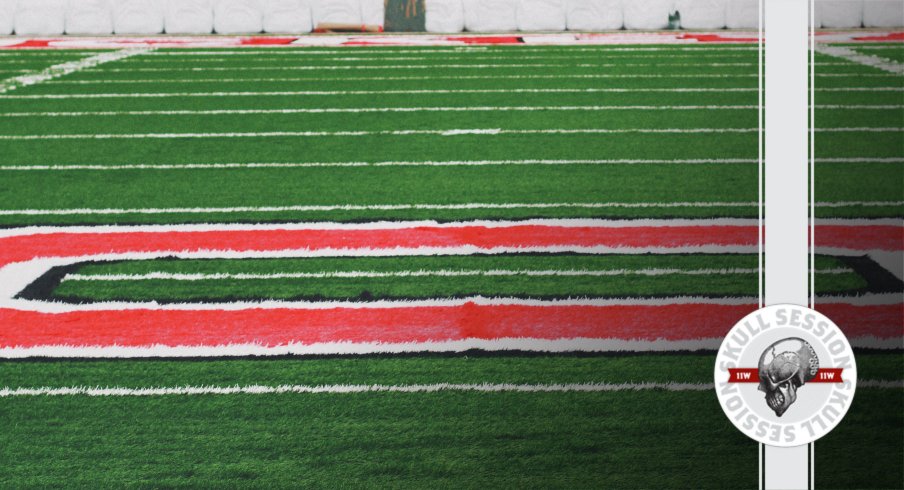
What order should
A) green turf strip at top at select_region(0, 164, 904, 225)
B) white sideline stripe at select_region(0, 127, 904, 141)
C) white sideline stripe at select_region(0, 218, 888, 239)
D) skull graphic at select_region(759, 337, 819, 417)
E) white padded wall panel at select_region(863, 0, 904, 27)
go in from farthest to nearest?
1. white padded wall panel at select_region(863, 0, 904, 27)
2. white sideline stripe at select_region(0, 127, 904, 141)
3. green turf strip at top at select_region(0, 164, 904, 225)
4. white sideline stripe at select_region(0, 218, 888, 239)
5. skull graphic at select_region(759, 337, 819, 417)

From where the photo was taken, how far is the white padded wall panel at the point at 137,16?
1455 centimetres

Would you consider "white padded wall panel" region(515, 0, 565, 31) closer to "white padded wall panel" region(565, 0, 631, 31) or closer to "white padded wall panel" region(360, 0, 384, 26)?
"white padded wall panel" region(565, 0, 631, 31)

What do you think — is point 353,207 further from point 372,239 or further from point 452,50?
point 452,50

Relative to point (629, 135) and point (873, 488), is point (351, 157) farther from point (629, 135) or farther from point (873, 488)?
point (873, 488)

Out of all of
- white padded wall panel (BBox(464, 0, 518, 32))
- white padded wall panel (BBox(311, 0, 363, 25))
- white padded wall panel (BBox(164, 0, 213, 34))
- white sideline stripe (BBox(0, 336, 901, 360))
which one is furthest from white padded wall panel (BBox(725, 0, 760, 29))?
white sideline stripe (BBox(0, 336, 901, 360))

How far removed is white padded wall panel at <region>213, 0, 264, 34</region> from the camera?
1461 centimetres

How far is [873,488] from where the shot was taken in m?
2.22

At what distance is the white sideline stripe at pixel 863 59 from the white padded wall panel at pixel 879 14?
11.9ft

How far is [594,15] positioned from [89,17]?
248 inches

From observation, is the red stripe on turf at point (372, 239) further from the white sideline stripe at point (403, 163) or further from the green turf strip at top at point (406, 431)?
the white sideline stripe at point (403, 163)

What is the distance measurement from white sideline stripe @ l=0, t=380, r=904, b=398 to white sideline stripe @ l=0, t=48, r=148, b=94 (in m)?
6.21

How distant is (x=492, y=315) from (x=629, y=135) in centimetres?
306

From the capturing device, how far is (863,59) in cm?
945

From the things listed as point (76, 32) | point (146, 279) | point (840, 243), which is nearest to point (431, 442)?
point (146, 279)
